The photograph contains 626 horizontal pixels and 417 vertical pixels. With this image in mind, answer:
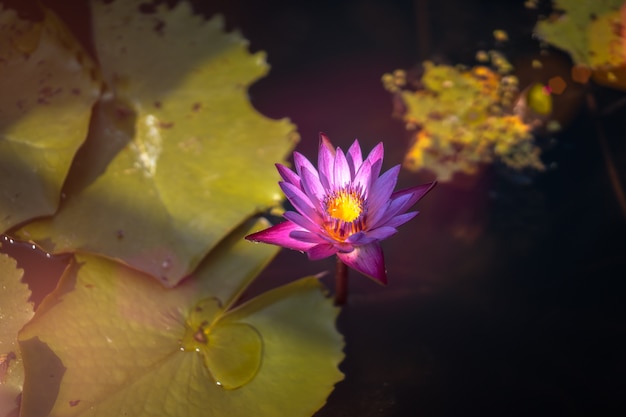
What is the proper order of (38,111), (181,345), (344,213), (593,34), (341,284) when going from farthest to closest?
1. (593,34)
2. (38,111)
3. (341,284)
4. (181,345)
5. (344,213)

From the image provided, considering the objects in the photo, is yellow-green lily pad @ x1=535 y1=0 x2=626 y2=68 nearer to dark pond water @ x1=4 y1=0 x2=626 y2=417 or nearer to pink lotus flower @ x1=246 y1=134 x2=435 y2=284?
dark pond water @ x1=4 y1=0 x2=626 y2=417

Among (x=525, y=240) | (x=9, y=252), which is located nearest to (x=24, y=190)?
(x=9, y=252)

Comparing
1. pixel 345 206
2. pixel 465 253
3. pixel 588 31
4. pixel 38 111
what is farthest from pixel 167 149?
pixel 588 31

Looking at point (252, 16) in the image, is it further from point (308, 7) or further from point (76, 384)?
point (76, 384)

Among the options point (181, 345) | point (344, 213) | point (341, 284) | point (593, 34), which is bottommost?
point (181, 345)

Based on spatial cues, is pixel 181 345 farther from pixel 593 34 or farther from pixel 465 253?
pixel 593 34

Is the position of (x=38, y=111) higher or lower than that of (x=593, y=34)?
lower
